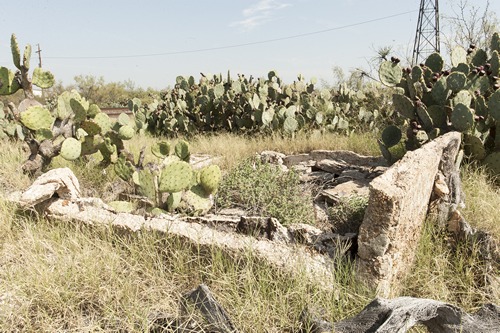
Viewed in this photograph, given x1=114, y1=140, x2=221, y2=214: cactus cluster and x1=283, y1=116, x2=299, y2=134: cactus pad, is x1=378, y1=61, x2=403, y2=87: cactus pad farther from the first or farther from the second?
x1=283, y1=116, x2=299, y2=134: cactus pad

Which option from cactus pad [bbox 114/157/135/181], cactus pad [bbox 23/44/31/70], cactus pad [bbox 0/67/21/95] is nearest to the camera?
cactus pad [bbox 114/157/135/181]

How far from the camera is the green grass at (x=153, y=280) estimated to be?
2.13m

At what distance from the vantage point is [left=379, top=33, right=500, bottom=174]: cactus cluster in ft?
12.6

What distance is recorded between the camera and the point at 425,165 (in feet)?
8.98

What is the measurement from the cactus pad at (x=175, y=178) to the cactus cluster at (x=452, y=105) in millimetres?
2198

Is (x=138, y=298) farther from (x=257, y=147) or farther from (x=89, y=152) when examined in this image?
(x=257, y=147)

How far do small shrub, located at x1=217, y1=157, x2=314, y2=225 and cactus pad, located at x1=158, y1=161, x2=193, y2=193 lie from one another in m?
0.60

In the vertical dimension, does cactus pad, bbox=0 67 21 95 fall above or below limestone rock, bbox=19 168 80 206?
above

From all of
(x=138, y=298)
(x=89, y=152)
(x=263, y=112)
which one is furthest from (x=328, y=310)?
(x=263, y=112)

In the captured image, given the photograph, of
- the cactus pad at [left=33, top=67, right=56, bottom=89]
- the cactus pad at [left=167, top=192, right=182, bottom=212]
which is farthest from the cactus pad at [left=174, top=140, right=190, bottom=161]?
the cactus pad at [left=33, top=67, right=56, bottom=89]

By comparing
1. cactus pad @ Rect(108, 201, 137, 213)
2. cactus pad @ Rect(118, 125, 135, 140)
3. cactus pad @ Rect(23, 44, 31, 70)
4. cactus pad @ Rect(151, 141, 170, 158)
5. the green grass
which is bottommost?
the green grass

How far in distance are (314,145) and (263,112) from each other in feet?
4.25

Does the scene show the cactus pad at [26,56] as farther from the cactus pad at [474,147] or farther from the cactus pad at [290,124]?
the cactus pad at [474,147]

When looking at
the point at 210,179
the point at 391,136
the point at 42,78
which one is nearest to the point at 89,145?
the point at 42,78
